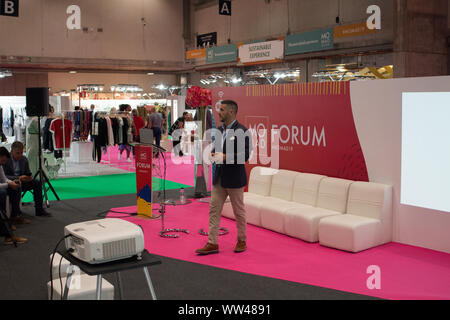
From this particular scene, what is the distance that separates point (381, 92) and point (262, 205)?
2.08 meters

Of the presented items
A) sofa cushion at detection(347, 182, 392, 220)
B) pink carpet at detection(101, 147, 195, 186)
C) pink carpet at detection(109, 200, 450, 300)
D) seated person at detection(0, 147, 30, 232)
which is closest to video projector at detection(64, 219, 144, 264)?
pink carpet at detection(109, 200, 450, 300)

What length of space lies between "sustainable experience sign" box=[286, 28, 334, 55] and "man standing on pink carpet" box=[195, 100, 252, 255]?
28.2 ft

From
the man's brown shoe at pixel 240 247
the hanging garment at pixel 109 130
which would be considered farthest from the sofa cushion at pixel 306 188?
the hanging garment at pixel 109 130

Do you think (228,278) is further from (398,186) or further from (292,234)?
(398,186)

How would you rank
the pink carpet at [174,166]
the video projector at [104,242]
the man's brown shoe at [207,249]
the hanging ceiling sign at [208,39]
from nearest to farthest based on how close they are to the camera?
the video projector at [104,242] → the man's brown shoe at [207,249] → the pink carpet at [174,166] → the hanging ceiling sign at [208,39]

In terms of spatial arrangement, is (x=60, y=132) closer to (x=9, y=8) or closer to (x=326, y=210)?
(x=9, y=8)

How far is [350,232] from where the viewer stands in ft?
17.8

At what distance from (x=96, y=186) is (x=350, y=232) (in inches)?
246

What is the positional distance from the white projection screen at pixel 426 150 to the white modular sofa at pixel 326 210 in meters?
0.31

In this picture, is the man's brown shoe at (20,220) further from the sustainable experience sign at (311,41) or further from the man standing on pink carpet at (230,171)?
the sustainable experience sign at (311,41)

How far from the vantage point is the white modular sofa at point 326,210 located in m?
5.56
